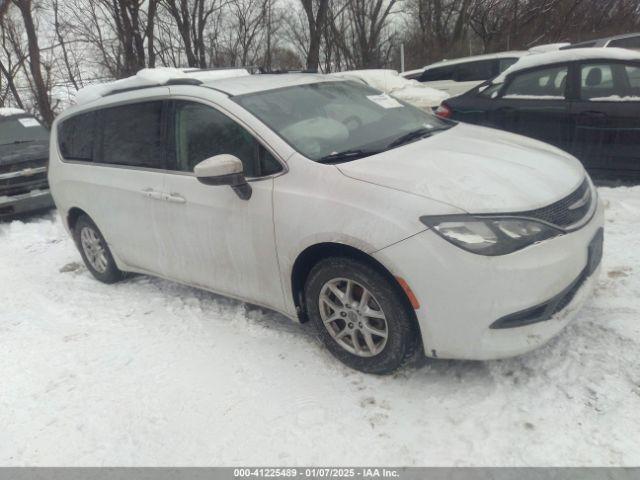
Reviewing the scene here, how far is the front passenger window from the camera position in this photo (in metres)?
3.12

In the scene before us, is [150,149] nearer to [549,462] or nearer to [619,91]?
[549,462]

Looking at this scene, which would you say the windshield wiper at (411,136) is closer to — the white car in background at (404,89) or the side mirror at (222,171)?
the side mirror at (222,171)

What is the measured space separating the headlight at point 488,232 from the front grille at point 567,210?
7 cm

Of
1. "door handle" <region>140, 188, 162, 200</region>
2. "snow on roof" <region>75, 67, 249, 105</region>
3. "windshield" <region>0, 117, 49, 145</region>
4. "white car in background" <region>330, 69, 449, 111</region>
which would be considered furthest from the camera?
"white car in background" <region>330, 69, 449, 111</region>

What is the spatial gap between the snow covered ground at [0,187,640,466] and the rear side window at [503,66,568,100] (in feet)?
8.75

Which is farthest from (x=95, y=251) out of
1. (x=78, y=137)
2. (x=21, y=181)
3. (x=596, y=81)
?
(x=596, y=81)

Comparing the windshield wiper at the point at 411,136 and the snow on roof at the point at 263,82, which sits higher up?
the snow on roof at the point at 263,82

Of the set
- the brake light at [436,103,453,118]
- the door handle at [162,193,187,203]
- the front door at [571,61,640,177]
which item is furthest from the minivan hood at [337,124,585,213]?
the brake light at [436,103,453,118]

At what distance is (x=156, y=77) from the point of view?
4121 millimetres

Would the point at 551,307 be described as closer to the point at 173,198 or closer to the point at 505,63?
the point at 173,198

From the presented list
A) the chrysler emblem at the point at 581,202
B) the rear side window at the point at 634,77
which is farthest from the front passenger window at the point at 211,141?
the rear side window at the point at 634,77

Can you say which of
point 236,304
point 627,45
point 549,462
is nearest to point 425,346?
point 549,462

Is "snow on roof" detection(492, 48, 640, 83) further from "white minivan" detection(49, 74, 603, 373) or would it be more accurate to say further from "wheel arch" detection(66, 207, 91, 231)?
"wheel arch" detection(66, 207, 91, 231)

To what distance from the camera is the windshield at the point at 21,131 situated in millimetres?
8070
